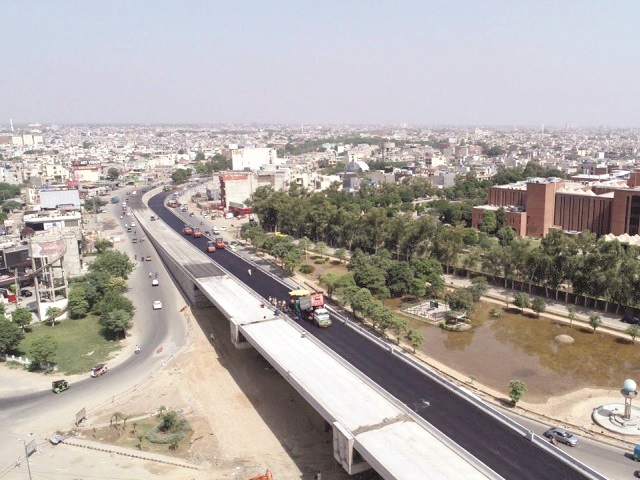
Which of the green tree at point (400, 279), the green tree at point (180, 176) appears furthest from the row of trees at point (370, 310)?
the green tree at point (180, 176)

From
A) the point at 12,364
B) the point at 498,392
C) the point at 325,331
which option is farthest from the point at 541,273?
the point at 12,364

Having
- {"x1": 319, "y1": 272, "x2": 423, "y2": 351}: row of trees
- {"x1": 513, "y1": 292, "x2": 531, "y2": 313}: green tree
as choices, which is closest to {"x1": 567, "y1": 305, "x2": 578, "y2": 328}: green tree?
{"x1": 513, "y1": 292, "x2": 531, "y2": 313}: green tree

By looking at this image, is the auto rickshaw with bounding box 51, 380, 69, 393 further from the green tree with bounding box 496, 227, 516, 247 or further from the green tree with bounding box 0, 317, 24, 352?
the green tree with bounding box 496, 227, 516, 247

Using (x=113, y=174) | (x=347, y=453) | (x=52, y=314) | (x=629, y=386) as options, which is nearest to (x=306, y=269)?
(x=52, y=314)

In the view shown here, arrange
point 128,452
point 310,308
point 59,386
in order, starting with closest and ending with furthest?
point 128,452
point 59,386
point 310,308

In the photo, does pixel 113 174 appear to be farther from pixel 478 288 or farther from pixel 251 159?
pixel 478 288

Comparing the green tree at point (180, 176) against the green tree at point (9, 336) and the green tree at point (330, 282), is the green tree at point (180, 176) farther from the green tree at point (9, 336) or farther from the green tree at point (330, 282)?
the green tree at point (9, 336)

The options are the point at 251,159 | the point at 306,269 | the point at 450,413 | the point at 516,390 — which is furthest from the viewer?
the point at 251,159
